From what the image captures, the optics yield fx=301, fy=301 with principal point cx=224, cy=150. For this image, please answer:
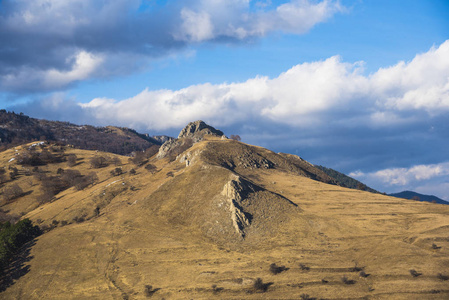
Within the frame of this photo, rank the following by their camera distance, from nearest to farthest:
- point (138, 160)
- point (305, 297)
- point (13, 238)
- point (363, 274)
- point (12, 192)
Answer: point (305, 297) → point (363, 274) → point (13, 238) → point (12, 192) → point (138, 160)

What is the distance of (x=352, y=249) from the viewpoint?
79.8 m

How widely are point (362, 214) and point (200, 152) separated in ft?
263

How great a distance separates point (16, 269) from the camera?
78.4 meters

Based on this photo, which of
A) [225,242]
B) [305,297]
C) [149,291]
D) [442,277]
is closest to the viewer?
[305,297]

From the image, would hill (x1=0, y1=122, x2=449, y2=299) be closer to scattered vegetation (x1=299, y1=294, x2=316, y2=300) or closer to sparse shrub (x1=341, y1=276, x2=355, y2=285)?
scattered vegetation (x1=299, y1=294, x2=316, y2=300)

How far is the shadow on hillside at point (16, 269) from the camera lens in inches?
2899

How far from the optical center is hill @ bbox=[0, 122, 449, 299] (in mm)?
64125

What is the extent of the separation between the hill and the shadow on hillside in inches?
13.6

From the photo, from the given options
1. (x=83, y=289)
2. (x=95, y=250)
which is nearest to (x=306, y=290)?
(x=83, y=289)

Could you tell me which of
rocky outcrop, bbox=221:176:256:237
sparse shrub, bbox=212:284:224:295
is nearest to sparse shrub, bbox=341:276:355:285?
sparse shrub, bbox=212:284:224:295

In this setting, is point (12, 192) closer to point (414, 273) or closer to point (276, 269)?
point (276, 269)

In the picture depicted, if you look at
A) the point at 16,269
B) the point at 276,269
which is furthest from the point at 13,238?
the point at 276,269

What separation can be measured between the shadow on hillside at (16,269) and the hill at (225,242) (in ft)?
1.13

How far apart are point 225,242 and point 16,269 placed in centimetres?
5533
